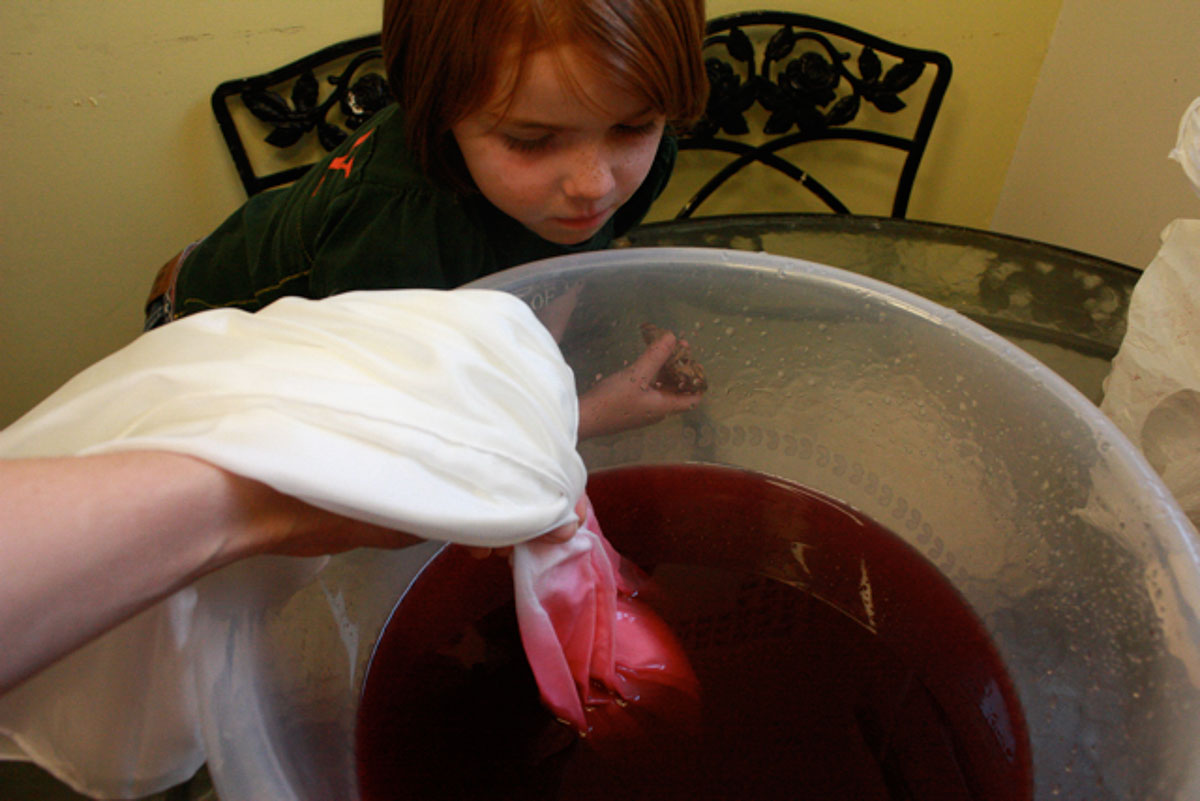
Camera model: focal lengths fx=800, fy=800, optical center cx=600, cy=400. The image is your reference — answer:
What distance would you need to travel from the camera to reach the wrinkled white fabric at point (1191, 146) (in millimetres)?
479

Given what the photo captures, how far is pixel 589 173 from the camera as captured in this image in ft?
1.91

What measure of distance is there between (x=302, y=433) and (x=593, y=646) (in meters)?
0.31

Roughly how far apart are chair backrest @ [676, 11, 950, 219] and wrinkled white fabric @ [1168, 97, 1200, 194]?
719mm

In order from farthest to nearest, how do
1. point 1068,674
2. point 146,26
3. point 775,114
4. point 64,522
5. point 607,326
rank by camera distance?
1. point 775,114
2. point 146,26
3. point 607,326
4. point 1068,674
5. point 64,522

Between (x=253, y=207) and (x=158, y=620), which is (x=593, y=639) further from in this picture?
(x=253, y=207)

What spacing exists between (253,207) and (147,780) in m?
0.55

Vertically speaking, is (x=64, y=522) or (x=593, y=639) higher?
(x=64, y=522)

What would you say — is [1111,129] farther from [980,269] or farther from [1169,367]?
[1169,367]

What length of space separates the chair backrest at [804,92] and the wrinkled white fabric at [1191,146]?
719mm

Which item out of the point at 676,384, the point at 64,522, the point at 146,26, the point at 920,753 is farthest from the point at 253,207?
the point at 920,753

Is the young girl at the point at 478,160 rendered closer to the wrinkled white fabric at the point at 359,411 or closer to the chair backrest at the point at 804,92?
the wrinkled white fabric at the point at 359,411

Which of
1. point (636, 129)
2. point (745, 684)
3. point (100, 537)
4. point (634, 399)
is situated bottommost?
point (745, 684)

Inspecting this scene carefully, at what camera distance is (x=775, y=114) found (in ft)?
3.96

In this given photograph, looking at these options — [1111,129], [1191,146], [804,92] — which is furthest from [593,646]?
[1111,129]
